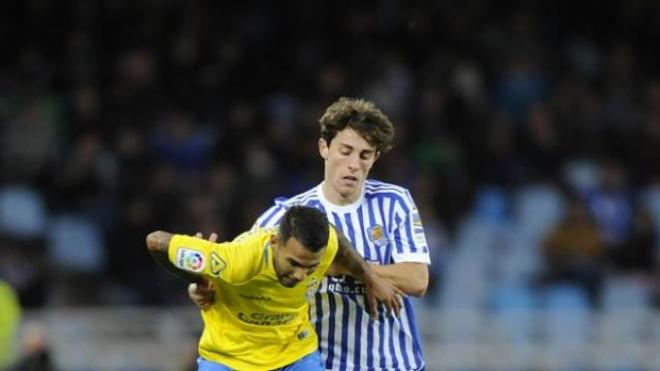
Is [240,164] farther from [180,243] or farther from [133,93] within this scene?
[180,243]

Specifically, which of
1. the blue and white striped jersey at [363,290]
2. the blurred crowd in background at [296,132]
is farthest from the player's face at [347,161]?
the blurred crowd in background at [296,132]

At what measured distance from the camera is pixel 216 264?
619cm

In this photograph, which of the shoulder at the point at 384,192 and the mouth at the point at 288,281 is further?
the shoulder at the point at 384,192

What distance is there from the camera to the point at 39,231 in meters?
12.1

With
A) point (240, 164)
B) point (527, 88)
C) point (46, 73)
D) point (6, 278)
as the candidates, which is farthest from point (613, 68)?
point (6, 278)

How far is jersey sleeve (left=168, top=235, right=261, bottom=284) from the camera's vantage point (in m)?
6.11

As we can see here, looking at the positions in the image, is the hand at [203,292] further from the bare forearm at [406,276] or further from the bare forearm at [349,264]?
the bare forearm at [406,276]

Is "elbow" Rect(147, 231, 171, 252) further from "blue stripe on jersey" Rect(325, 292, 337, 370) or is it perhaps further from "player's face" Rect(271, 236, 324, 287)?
"blue stripe on jersey" Rect(325, 292, 337, 370)

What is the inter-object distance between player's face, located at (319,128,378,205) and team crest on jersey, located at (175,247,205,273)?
3.05 ft

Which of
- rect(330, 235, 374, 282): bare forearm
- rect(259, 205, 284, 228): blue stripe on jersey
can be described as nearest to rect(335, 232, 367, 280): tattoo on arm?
rect(330, 235, 374, 282): bare forearm

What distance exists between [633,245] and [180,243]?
799 centimetres

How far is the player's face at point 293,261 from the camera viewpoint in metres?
6.17

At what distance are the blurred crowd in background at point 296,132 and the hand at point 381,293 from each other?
5.36 meters

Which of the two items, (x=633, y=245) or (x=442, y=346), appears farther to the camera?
(x=633, y=245)
